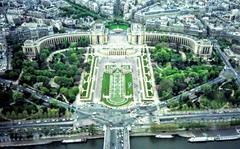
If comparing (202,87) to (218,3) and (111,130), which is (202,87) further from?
(218,3)

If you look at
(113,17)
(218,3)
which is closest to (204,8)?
(218,3)

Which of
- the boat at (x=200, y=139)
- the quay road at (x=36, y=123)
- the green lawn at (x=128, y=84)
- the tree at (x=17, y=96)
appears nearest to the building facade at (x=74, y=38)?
the green lawn at (x=128, y=84)

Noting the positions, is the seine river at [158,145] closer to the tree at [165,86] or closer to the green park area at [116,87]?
the green park area at [116,87]

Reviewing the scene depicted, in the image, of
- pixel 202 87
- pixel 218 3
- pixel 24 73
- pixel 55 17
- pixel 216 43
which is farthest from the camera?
pixel 218 3

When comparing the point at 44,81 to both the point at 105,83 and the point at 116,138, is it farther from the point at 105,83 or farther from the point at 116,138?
the point at 116,138

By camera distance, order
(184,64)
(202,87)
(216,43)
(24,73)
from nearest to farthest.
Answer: (202,87) → (24,73) → (184,64) → (216,43)

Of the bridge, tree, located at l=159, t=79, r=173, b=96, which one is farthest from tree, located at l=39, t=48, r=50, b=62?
the bridge

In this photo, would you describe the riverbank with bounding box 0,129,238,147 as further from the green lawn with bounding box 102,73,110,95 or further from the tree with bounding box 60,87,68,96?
the green lawn with bounding box 102,73,110,95
